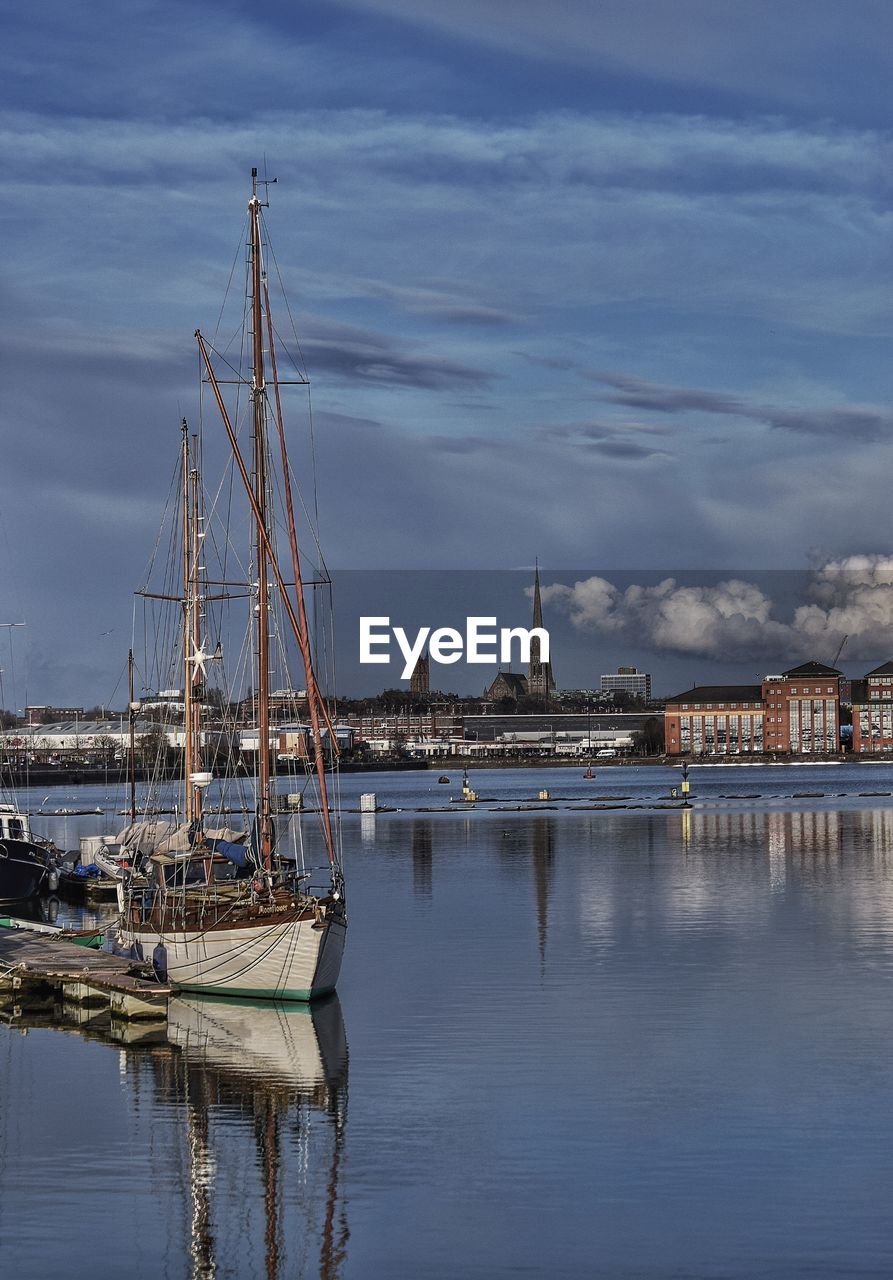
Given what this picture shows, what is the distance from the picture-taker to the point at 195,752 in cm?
4906

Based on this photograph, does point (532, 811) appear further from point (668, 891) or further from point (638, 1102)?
point (638, 1102)

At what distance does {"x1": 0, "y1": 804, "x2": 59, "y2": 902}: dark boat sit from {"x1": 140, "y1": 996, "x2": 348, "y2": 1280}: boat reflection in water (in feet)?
73.8

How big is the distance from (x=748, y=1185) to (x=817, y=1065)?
22.8ft

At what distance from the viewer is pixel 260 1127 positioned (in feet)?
74.2

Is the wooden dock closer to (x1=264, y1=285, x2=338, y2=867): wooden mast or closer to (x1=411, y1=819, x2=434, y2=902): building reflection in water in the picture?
(x1=264, y1=285, x2=338, y2=867): wooden mast

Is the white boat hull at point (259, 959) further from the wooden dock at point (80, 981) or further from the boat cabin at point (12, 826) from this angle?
the boat cabin at point (12, 826)

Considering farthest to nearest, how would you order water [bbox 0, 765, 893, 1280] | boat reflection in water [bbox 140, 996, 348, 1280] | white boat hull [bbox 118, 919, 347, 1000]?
white boat hull [bbox 118, 919, 347, 1000]
boat reflection in water [bbox 140, 996, 348, 1280]
water [bbox 0, 765, 893, 1280]

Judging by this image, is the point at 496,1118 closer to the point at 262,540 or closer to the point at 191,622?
the point at 262,540

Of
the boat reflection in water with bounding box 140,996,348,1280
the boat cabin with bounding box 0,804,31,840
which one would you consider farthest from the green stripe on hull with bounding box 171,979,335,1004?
the boat cabin with bounding box 0,804,31,840

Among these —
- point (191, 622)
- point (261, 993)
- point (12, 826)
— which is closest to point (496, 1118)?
point (261, 993)

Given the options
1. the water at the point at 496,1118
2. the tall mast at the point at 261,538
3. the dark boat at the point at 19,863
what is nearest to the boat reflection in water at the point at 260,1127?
the water at the point at 496,1118

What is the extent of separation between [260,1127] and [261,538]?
14.2 m

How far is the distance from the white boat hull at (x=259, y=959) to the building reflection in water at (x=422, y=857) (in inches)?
859

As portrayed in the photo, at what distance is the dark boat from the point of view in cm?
5256
